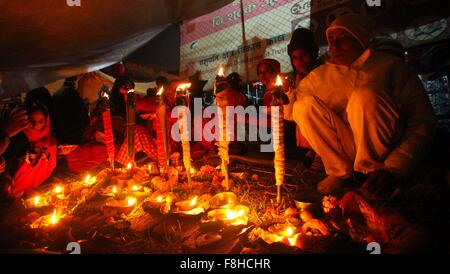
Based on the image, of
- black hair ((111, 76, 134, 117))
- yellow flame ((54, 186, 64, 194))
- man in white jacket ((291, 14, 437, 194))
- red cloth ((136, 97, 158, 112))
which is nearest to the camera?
man in white jacket ((291, 14, 437, 194))

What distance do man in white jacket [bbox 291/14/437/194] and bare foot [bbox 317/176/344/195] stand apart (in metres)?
0.01

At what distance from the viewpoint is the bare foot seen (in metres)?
3.05

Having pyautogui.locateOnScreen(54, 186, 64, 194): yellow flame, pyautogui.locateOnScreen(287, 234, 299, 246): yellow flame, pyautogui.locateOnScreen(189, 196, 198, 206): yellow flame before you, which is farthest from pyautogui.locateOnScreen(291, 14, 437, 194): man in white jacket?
pyautogui.locateOnScreen(54, 186, 64, 194): yellow flame

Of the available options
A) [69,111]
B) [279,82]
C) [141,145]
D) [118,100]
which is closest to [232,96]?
[279,82]

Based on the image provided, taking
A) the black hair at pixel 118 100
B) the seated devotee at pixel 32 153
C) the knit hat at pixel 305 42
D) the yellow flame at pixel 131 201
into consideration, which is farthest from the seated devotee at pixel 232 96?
the black hair at pixel 118 100

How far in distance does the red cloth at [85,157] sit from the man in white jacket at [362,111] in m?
3.48

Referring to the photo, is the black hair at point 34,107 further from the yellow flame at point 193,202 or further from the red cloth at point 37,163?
the yellow flame at point 193,202

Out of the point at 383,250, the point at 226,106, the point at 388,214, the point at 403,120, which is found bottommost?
the point at 383,250

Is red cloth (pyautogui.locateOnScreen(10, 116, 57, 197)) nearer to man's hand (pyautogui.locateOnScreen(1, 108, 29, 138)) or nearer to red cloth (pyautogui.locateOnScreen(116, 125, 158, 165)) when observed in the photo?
man's hand (pyautogui.locateOnScreen(1, 108, 29, 138))
